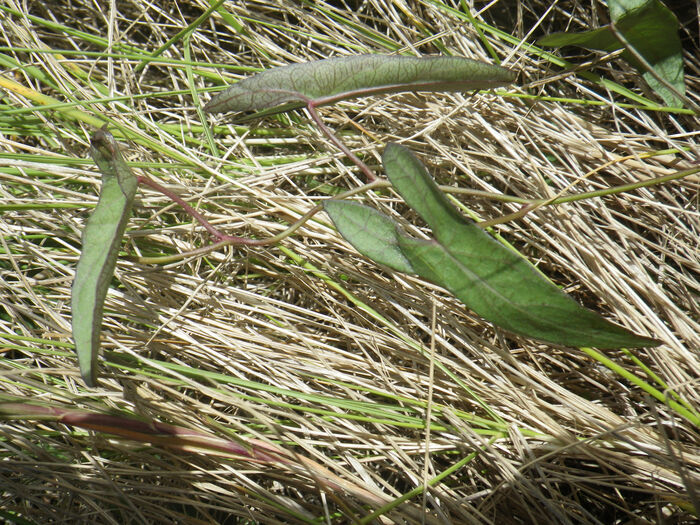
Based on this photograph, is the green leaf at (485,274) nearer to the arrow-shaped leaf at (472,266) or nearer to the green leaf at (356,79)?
the arrow-shaped leaf at (472,266)

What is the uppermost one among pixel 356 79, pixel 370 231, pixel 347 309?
pixel 356 79

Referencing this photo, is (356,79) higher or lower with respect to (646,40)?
higher

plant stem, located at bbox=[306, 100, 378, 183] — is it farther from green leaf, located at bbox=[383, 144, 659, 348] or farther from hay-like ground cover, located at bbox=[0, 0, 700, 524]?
hay-like ground cover, located at bbox=[0, 0, 700, 524]

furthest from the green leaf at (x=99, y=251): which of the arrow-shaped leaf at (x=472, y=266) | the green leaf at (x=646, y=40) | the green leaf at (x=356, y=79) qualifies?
the green leaf at (x=646, y=40)

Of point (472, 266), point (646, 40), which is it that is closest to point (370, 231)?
point (472, 266)

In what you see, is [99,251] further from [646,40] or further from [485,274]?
[646,40]

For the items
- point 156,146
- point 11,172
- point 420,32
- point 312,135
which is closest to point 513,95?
point 420,32
